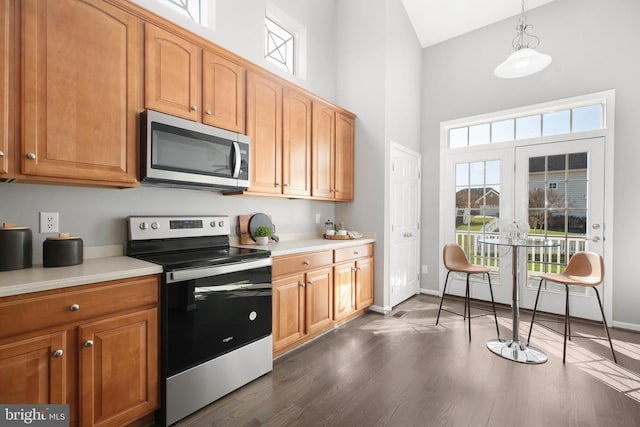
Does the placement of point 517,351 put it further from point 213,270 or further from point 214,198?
point 214,198

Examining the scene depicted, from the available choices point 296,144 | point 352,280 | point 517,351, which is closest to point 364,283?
point 352,280

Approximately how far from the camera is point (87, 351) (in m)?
1.43

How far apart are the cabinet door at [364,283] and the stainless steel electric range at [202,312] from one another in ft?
4.45

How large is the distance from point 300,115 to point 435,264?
2.82m

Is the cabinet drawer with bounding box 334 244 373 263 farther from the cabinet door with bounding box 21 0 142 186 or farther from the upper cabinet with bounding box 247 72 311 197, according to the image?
the cabinet door with bounding box 21 0 142 186

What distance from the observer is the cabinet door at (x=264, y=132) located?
2.58 m

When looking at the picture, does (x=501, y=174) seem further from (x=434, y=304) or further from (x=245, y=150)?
(x=245, y=150)

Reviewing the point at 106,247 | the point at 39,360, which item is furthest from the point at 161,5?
the point at 39,360

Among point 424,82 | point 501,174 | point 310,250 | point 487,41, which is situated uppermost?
point 487,41

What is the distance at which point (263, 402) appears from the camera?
1938 mm

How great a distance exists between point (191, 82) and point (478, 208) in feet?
12.0

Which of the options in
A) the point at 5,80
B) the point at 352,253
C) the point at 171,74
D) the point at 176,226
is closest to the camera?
the point at 5,80

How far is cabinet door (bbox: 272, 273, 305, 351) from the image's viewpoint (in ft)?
7.94

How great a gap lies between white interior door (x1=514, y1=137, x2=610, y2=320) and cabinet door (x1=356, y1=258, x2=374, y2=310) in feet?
6.22
